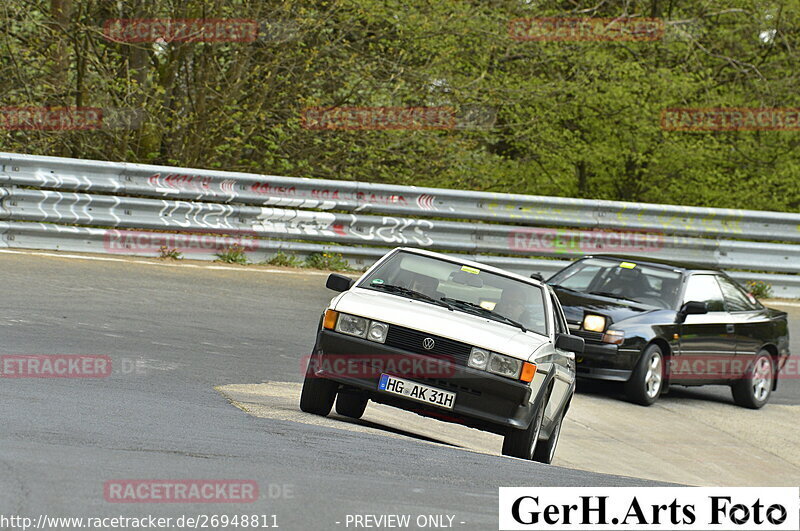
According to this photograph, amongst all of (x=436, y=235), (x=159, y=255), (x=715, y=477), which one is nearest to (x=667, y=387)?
(x=715, y=477)

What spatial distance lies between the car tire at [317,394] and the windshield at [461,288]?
891mm

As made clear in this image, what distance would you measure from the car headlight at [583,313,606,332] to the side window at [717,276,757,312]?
2.24 metres

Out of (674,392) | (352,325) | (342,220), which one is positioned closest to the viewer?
(352,325)

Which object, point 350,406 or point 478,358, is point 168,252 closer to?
point 350,406

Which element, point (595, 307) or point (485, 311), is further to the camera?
point (595, 307)

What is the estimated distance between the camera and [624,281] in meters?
13.8

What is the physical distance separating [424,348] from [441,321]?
27 centimetres

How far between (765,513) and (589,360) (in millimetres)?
6545

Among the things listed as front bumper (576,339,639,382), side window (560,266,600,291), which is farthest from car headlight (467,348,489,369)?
side window (560,266,600,291)

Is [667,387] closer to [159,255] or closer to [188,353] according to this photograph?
[188,353]

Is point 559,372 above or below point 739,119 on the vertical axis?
below

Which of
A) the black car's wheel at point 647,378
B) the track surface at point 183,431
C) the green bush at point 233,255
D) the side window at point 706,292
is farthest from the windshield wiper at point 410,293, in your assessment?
the green bush at point 233,255

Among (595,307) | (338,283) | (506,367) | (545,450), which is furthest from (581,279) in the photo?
(506,367)

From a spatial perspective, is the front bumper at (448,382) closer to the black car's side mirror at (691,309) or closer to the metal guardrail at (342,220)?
the black car's side mirror at (691,309)
